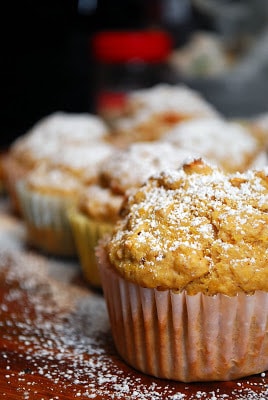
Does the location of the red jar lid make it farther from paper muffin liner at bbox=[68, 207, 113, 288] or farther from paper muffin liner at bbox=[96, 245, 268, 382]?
paper muffin liner at bbox=[96, 245, 268, 382]

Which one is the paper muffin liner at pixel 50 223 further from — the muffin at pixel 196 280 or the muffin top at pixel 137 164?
the muffin at pixel 196 280

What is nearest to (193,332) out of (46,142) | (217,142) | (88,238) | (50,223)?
(88,238)

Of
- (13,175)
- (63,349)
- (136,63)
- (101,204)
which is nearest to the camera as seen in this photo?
(63,349)

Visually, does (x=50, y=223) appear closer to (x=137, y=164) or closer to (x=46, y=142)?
(x=137, y=164)

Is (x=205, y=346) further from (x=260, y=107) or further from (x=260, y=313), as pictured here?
(x=260, y=107)

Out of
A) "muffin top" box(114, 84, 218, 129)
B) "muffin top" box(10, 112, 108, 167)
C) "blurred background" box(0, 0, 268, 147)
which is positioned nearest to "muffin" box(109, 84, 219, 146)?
"muffin top" box(114, 84, 218, 129)

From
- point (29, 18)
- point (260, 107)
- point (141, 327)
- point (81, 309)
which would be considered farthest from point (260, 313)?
point (29, 18)

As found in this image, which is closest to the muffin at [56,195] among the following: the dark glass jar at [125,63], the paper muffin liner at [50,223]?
the paper muffin liner at [50,223]
